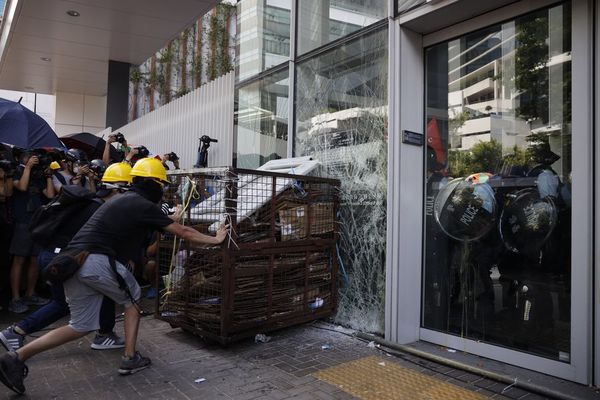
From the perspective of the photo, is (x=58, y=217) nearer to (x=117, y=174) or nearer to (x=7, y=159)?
(x=117, y=174)

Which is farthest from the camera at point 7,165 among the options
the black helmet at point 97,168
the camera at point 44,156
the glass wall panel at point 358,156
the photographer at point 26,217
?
the glass wall panel at point 358,156

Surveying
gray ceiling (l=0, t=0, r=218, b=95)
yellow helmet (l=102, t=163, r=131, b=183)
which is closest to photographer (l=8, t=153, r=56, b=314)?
yellow helmet (l=102, t=163, r=131, b=183)

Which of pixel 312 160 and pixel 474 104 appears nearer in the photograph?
pixel 474 104

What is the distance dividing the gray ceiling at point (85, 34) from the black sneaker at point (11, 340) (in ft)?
20.0

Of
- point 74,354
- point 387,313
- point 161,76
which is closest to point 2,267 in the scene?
point 74,354

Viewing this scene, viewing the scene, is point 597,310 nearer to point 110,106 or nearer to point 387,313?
point 387,313

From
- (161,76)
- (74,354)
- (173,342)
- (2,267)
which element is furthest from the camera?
(161,76)

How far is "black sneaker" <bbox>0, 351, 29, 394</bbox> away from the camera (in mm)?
3074

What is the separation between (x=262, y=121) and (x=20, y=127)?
3634mm

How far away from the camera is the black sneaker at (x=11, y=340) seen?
375cm

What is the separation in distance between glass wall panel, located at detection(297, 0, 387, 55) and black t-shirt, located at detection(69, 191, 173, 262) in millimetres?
3084

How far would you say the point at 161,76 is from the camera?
15102mm

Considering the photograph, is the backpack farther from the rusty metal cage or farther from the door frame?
the door frame

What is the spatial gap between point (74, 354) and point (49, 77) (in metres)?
11.6
